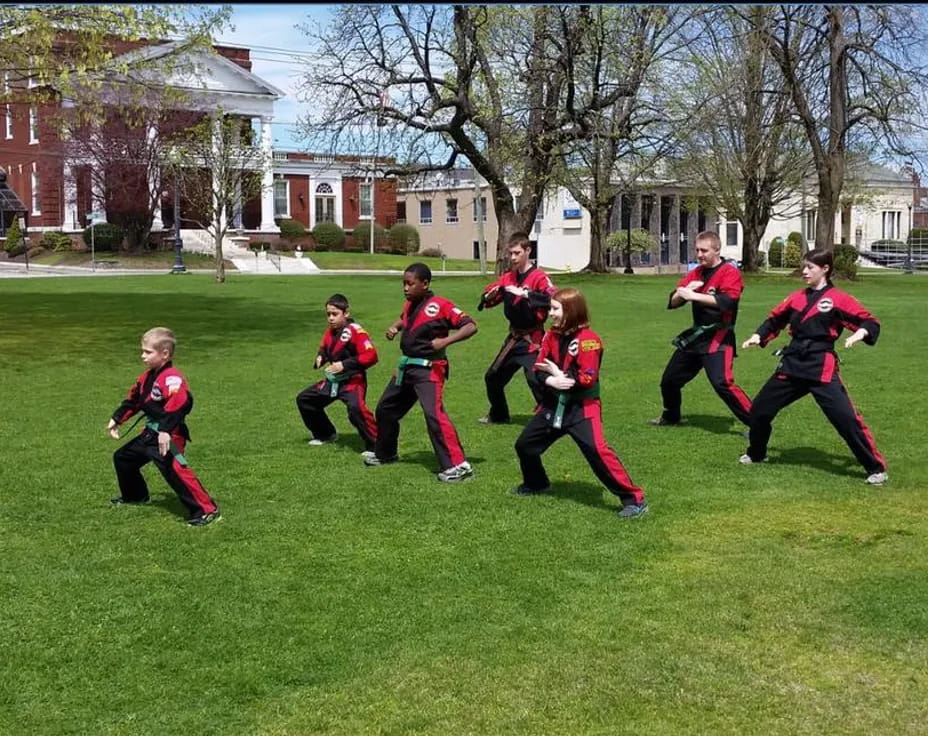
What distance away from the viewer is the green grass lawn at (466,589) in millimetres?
4617

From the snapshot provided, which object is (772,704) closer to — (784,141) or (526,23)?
(526,23)

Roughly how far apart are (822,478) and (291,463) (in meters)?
4.42

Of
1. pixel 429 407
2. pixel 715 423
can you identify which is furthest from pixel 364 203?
pixel 429 407

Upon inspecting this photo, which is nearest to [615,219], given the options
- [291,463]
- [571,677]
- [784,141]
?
[784,141]

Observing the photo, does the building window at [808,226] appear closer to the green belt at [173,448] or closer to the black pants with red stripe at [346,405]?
the black pants with red stripe at [346,405]

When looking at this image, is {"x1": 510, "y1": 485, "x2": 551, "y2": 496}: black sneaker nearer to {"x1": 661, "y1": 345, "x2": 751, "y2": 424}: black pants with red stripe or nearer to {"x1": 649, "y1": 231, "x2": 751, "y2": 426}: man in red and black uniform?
{"x1": 649, "y1": 231, "x2": 751, "y2": 426}: man in red and black uniform

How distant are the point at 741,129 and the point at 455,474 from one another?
38.1 meters

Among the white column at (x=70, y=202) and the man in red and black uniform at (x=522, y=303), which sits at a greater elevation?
the white column at (x=70, y=202)

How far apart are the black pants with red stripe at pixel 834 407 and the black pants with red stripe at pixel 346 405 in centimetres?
328

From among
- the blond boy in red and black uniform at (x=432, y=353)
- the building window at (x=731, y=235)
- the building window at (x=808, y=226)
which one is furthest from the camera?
the building window at (x=731, y=235)

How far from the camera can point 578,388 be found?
7477 millimetres

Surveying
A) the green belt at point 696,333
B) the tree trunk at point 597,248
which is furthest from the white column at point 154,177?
the green belt at point 696,333

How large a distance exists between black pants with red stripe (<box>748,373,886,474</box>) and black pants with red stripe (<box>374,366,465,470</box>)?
8.36ft

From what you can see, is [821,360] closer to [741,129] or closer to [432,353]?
[432,353]
